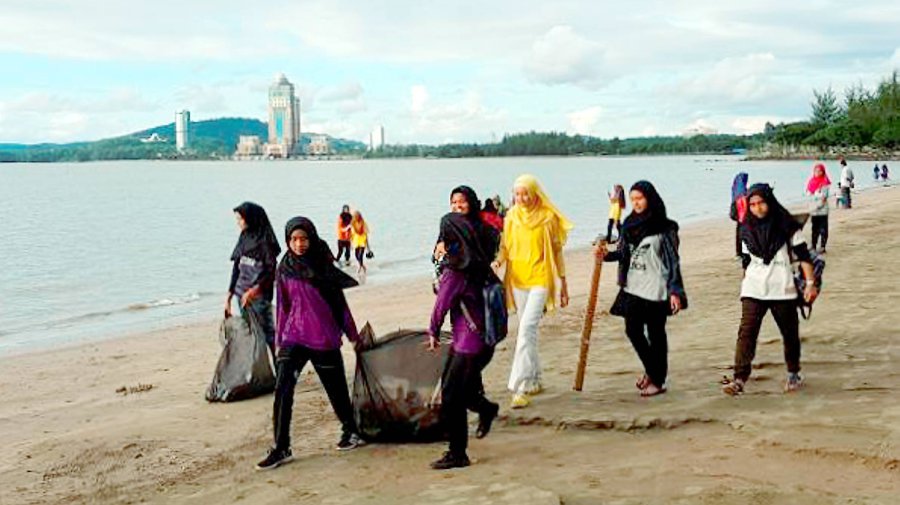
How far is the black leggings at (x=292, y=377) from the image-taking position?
5730mm

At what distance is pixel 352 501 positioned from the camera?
198 inches

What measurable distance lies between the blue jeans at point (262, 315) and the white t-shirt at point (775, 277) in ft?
12.2

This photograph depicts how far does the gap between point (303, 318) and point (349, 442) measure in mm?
895

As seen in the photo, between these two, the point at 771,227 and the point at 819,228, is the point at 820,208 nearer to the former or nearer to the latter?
the point at 819,228

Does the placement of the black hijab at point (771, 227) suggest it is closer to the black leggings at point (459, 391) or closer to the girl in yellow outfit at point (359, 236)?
the black leggings at point (459, 391)

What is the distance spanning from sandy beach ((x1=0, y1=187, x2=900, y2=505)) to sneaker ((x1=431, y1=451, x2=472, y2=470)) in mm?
66

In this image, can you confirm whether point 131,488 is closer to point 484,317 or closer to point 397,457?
point 397,457

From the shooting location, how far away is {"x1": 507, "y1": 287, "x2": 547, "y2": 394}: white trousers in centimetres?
666

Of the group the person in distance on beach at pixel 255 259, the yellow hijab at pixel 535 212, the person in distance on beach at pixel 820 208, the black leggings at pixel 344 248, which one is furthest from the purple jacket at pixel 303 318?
the black leggings at pixel 344 248

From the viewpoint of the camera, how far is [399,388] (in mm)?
5992

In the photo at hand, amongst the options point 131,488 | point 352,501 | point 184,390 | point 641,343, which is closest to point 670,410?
point 641,343

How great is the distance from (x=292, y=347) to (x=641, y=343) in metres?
2.44

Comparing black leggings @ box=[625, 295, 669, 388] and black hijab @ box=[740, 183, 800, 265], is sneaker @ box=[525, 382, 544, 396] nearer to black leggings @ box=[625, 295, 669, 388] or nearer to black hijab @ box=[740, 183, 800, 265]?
black leggings @ box=[625, 295, 669, 388]

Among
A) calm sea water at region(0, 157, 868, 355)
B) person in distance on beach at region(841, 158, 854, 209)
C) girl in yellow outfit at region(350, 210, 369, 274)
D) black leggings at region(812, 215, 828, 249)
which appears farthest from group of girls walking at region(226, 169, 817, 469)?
person in distance on beach at region(841, 158, 854, 209)
